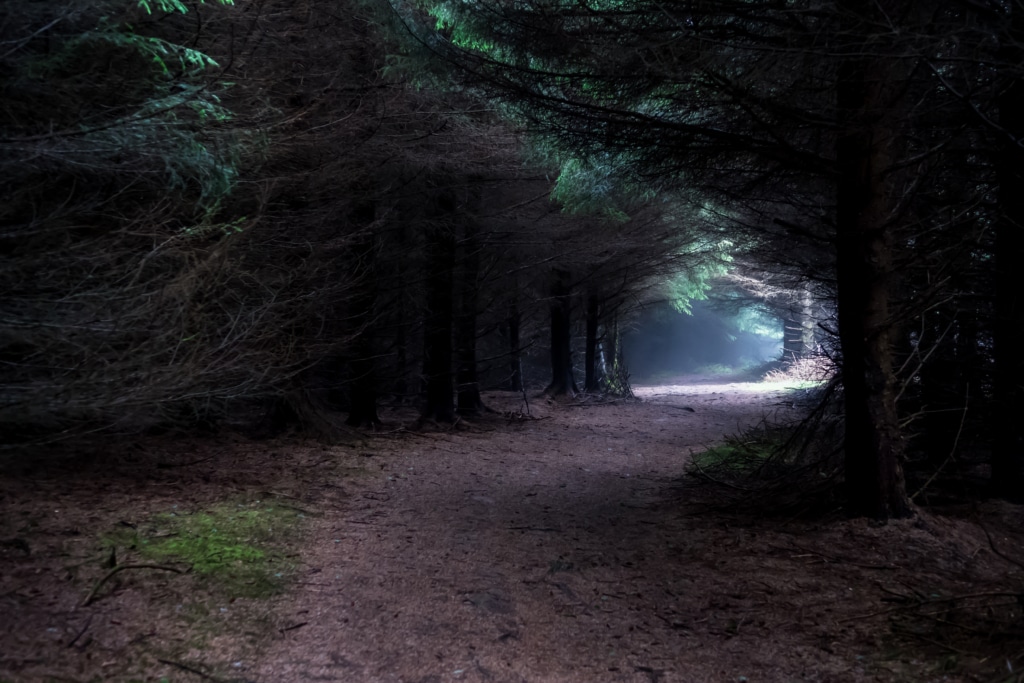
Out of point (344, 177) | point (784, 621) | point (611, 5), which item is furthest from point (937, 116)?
point (344, 177)

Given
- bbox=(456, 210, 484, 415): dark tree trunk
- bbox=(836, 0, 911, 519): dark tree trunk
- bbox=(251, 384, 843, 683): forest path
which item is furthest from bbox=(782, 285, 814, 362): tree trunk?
bbox=(836, 0, 911, 519): dark tree trunk

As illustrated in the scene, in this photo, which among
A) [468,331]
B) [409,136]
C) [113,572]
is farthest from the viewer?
[468,331]

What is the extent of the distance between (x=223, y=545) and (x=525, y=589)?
2378 millimetres

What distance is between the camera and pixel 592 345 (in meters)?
22.4

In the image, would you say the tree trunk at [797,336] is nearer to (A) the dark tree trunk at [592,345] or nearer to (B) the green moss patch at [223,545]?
(A) the dark tree trunk at [592,345]

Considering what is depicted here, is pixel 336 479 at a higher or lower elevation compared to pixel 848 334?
lower

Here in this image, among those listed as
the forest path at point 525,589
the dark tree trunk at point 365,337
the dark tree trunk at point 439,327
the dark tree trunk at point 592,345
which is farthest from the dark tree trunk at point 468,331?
the dark tree trunk at point 592,345

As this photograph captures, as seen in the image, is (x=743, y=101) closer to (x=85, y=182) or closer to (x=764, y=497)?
(x=764, y=497)

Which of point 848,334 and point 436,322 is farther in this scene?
point 436,322

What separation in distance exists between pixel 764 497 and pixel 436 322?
24.8 feet

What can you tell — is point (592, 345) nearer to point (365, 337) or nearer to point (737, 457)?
point (365, 337)

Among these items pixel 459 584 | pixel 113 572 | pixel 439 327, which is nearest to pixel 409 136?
pixel 439 327

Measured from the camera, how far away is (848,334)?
5.90m

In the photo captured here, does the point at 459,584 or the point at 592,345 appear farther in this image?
the point at 592,345
